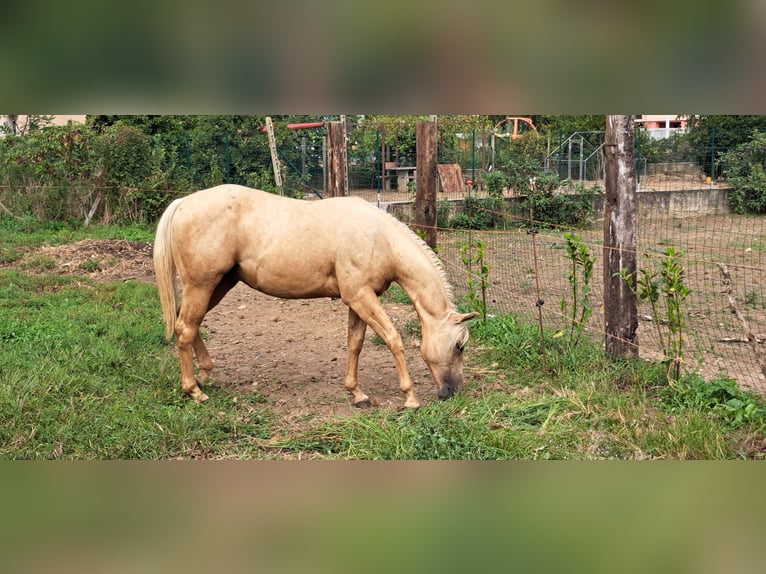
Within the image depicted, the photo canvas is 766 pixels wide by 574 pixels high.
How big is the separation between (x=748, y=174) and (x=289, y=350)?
1711 cm

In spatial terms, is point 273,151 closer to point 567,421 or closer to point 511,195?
point 511,195

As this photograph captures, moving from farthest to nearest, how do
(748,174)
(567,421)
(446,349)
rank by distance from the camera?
(748,174) < (446,349) < (567,421)

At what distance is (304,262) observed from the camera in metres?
6.11

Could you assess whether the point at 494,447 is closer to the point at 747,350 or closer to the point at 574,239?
the point at 574,239

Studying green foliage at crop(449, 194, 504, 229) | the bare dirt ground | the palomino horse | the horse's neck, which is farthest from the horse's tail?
green foliage at crop(449, 194, 504, 229)

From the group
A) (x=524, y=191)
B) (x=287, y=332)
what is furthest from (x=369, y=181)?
(x=287, y=332)

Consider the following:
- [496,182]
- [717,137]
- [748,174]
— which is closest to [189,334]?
[496,182]

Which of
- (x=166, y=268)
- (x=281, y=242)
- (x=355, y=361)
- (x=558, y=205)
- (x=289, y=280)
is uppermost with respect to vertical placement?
(x=558, y=205)

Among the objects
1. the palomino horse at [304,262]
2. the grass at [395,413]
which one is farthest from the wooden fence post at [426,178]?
the palomino horse at [304,262]

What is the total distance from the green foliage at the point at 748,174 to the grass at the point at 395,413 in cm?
1513

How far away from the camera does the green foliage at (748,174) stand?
19562 mm

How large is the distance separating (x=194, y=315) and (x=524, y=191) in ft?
44.8

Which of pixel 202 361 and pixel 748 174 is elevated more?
pixel 748 174

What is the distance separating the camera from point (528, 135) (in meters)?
22.2
